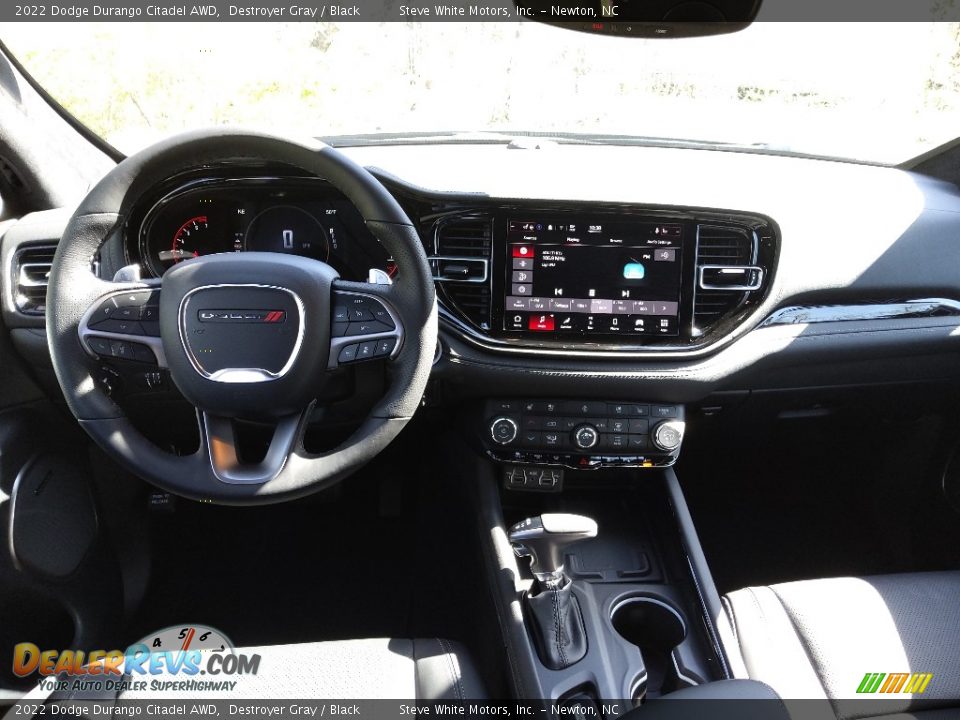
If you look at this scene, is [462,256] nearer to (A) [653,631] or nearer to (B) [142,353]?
(B) [142,353]

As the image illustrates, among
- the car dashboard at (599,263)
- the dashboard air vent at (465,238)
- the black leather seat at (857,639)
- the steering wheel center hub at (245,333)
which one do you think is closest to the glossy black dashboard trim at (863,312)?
the car dashboard at (599,263)

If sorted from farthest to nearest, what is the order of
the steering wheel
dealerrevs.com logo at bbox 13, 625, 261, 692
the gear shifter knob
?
the gear shifter knob → dealerrevs.com logo at bbox 13, 625, 261, 692 → the steering wheel

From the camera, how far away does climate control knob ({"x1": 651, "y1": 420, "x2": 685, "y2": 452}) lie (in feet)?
6.49

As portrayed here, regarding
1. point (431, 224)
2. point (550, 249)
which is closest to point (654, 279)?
point (550, 249)

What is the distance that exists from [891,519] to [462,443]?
165 cm

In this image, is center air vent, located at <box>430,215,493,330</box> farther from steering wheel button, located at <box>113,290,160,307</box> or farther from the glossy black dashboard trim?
the glossy black dashboard trim

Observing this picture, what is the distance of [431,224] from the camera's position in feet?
5.98

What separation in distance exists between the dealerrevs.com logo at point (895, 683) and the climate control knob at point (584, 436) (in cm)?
82

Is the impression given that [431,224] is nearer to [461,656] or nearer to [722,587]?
[461,656]

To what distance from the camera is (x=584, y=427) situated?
6.48 feet

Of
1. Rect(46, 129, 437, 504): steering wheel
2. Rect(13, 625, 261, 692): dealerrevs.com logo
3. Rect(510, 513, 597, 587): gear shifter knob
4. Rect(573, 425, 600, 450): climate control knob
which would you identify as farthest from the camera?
Rect(573, 425, 600, 450): climate control knob

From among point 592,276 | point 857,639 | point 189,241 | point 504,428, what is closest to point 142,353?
point 189,241

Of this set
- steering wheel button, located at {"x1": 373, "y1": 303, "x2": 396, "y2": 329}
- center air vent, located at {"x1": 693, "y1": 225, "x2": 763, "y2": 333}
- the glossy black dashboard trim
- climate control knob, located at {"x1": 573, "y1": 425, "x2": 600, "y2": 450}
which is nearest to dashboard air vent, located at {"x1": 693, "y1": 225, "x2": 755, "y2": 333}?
center air vent, located at {"x1": 693, "y1": 225, "x2": 763, "y2": 333}

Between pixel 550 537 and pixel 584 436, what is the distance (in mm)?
350
